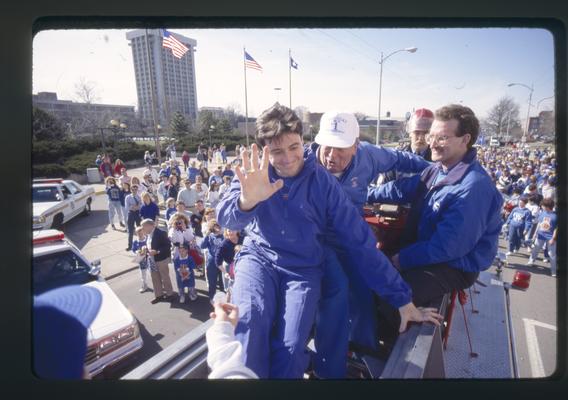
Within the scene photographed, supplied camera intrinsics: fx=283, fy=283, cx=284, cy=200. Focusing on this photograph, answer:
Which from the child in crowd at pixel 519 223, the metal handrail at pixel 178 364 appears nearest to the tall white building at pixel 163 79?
the metal handrail at pixel 178 364

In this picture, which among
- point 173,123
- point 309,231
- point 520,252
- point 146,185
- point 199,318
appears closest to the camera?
point 309,231

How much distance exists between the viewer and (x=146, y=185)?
6.35 feet

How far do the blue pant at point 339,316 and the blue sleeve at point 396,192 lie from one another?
535 millimetres

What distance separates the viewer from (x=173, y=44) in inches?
46.3

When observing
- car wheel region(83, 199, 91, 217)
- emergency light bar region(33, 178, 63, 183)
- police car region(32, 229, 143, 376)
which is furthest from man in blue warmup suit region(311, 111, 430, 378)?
car wheel region(83, 199, 91, 217)

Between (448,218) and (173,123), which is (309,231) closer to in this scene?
(448,218)

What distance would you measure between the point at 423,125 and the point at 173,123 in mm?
1442

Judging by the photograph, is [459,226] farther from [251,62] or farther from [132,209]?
[132,209]

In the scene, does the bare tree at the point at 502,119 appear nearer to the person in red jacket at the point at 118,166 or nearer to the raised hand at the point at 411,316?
the raised hand at the point at 411,316

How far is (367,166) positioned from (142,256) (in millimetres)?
1618

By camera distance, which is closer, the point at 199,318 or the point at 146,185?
the point at 199,318

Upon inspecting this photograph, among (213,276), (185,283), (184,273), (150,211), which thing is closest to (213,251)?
(213,276)

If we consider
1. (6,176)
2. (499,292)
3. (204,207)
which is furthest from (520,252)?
(6,176)

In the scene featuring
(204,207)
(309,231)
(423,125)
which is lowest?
(204,207)
